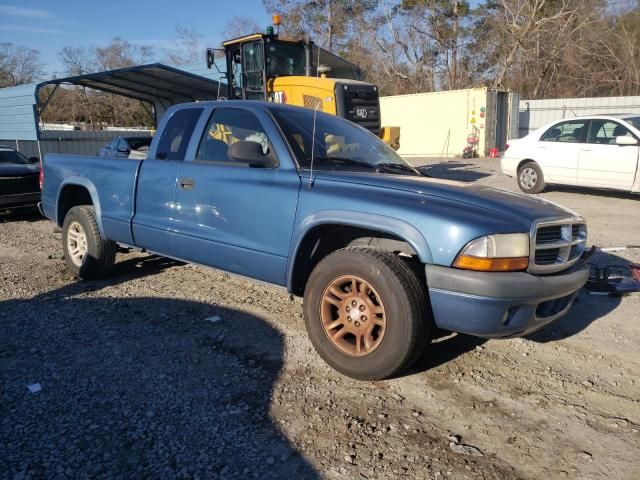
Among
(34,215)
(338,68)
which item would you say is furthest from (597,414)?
(338,68)

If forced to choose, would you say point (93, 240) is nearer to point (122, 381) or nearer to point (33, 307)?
Result: point (33, 307)

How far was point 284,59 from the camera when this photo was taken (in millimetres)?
12227

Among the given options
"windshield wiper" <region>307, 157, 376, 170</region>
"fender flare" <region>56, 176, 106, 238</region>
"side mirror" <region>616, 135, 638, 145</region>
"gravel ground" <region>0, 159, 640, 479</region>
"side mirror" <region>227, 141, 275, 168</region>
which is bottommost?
"gravel ground" <region>0, 159, 640, 479</region>

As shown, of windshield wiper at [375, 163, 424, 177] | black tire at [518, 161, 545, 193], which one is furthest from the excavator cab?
windshield wiper at [375, 163, 424, 177]

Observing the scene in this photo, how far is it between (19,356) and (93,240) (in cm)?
175

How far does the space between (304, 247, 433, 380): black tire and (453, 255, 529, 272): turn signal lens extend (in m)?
0.32

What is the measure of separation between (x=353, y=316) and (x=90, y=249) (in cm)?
322

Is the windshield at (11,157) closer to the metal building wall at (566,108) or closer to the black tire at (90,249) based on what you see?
the black tire at (90,249)

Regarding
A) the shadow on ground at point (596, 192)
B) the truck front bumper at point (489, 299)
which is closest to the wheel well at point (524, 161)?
the shadow on ground at point (596, 192)

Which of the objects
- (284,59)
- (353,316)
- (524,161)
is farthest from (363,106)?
(353,316)

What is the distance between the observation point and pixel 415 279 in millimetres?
3193

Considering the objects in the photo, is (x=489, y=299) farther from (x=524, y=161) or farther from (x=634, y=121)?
(x=524, y=161)

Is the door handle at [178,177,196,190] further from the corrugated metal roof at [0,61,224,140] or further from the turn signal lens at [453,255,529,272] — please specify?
the corrugated metal roof at [0,61,224,140]

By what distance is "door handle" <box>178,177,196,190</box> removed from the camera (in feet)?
14.2
